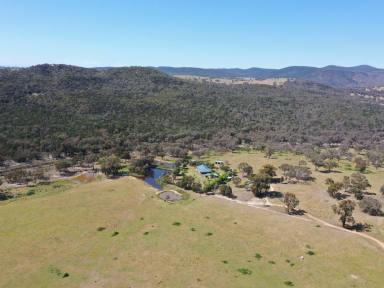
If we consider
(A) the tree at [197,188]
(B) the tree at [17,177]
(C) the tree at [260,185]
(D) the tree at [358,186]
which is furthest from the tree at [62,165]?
(D) the tree at [358,186]

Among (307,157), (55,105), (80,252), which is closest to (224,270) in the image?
(80,252)

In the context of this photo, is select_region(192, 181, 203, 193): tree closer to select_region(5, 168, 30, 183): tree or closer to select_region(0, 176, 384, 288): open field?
select_region(0, 176, 384, 288): open field

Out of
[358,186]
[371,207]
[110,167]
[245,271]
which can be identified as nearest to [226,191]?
[371,207]

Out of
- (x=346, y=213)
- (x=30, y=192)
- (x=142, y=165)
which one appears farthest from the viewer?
(x=142, y=165)

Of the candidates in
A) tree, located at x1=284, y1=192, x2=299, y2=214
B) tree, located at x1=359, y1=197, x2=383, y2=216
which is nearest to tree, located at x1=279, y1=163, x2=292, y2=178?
tree, located at x1=284, y1=192, x2=299, y2=214

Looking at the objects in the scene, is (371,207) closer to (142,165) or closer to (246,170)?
(246,170)

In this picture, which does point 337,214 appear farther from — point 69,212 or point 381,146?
point 381,146
